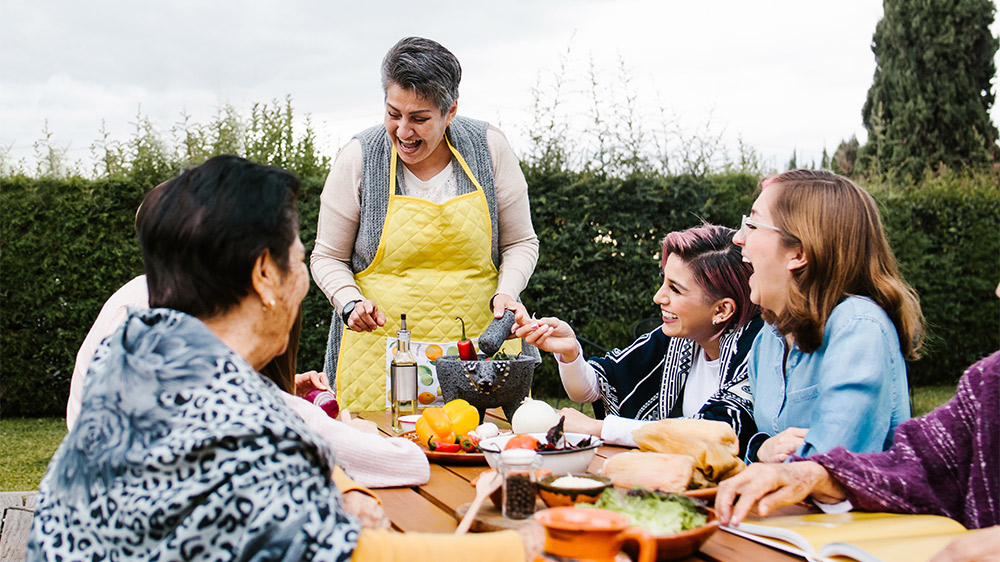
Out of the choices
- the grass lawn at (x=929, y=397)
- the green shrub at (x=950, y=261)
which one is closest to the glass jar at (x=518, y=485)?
the grass lawn at (x=929, y=397)

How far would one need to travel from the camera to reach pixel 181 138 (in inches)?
291

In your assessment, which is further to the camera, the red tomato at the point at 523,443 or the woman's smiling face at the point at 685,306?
the woman's smiling face at the point at 685,306

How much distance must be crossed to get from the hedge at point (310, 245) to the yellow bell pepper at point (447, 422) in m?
5.03

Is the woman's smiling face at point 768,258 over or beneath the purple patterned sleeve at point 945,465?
over

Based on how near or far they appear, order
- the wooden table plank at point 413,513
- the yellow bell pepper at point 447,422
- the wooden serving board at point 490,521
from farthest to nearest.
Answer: the yellow bell pepper at point 447,422 → the wooden table plank at point 413,513 → the wooden serving board at point 490,521

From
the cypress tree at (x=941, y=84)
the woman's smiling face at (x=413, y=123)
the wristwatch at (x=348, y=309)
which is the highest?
the cypress tree at (x=941, y=84)

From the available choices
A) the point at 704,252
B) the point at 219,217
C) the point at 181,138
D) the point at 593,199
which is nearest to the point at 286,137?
the point at 181,138

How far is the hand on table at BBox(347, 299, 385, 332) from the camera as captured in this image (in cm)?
291

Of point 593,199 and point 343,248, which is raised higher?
point 593,199

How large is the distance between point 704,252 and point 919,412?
6043 mm

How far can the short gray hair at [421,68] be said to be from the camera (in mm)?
2986

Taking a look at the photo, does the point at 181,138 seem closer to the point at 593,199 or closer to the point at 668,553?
the point at 593,199

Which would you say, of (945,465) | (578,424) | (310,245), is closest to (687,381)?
(578,424)

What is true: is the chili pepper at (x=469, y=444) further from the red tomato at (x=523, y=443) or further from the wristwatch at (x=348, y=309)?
the wristwatch at (x=348, y=309)
